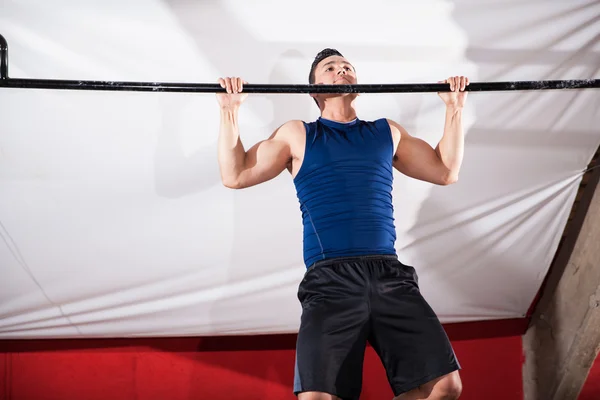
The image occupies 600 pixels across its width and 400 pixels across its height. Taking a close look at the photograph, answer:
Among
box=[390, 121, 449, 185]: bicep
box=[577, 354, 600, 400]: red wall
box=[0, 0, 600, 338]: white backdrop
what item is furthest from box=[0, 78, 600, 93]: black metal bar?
box=[577, 354, 600, 400]: red wall

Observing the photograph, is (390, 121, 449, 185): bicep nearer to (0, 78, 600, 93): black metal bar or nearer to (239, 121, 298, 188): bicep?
(0, 78, 600, 93): black metal bar

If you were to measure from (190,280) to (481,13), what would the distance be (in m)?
1.62

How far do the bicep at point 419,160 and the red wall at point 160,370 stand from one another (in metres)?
1.32

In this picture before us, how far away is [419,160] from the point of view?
2.23 m

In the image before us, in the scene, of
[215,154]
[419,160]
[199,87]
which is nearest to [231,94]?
[199,87]

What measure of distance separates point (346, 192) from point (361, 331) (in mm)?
424

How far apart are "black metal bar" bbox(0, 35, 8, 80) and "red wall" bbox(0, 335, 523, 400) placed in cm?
149

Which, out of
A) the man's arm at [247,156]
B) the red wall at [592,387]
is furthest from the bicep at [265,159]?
the red wall at [592,387]

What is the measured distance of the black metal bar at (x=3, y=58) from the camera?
2.04 m

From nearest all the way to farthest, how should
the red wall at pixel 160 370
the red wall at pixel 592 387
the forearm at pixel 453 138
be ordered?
1. the forearm at pixel 453 138
2. the red wall at pixel 160 370
3. the red wall at pixel 592 387

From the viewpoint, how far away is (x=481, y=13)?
243cm

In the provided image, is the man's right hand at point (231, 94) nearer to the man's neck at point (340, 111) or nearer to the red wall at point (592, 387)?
the man's neck at point (340, 111)

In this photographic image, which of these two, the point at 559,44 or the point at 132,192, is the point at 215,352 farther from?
the point at 559,44

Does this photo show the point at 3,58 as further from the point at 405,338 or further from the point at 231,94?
the point at 405,338
